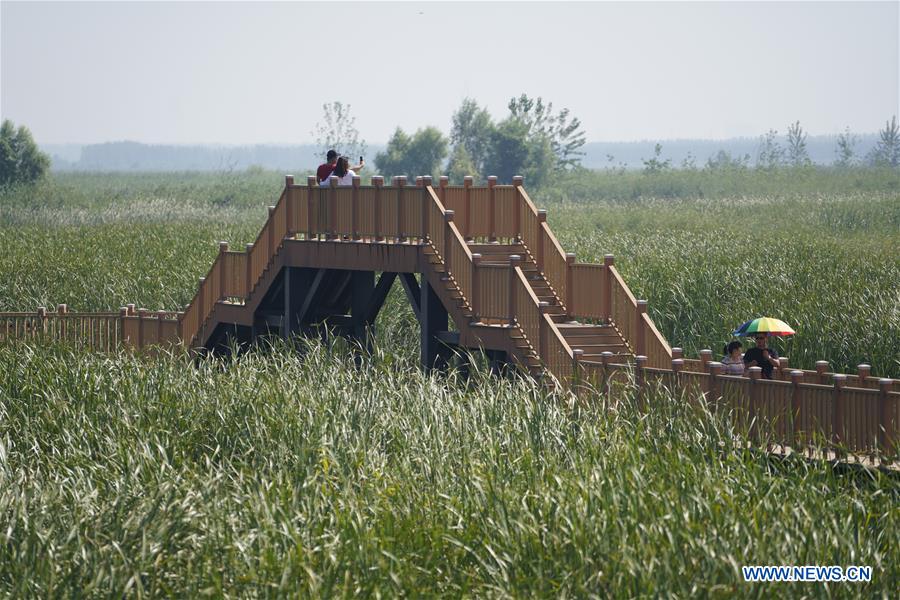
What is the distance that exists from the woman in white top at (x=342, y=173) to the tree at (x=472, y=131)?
3851 inches

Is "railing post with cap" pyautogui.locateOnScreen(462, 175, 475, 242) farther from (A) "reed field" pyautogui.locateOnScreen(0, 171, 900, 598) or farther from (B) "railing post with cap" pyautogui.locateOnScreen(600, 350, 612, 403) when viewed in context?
(B) "railing post with cap" pyautogui.locateOnScreen(600, 350, 612, 403)

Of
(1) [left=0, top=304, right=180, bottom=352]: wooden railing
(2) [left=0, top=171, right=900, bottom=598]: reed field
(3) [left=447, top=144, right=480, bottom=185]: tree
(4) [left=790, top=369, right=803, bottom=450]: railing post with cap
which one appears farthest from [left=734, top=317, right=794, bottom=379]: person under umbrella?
(3) [left=447, top=144, right=480, bottom=185]: tree

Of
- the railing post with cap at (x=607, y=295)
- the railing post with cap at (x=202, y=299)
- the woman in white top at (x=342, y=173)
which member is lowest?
the railing post with cap at (x=202, y=299)

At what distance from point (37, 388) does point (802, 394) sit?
32.5 ft

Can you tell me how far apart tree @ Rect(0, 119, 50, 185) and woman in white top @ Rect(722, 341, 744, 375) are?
7916 cm

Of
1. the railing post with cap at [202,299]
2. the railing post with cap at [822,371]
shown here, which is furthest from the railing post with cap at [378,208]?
the railing post with cap at [822,371]

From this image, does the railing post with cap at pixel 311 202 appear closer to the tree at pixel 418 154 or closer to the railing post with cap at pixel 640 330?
the railing post with cap at pixel 640 330

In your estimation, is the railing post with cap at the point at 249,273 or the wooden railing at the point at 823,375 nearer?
the wooden railing at the point at 823,375

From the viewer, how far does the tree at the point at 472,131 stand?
405 feet

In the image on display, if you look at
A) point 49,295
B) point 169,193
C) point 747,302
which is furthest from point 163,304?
point 169,193

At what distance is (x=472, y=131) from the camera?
409 ft

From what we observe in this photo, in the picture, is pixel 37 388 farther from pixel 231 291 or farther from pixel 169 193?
pixel 169 193

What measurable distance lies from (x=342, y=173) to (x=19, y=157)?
7386 cm

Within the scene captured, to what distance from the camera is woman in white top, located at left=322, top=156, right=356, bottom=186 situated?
24250 mm
